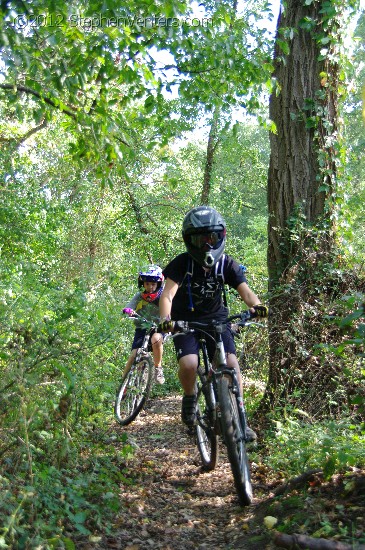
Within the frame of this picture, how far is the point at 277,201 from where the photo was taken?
7117 millimetres

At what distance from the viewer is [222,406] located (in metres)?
4.61

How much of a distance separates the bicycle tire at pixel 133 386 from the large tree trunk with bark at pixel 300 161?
177cm

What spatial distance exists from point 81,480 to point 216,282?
82.1 inches

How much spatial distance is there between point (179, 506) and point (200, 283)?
6.23ft

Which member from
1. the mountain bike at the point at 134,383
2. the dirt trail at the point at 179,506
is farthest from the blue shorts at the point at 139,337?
the dirt trail at the point at 179,506

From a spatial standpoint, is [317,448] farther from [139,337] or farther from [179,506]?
[139,337]

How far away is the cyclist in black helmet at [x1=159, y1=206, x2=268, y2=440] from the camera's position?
502cm

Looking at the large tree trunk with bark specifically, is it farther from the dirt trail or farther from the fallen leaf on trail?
the fallen leaf on trail

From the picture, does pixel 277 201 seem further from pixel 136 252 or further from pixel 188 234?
pixel 136 252

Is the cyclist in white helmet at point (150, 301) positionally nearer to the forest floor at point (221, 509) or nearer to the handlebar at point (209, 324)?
the forest floor at point (221, 509)

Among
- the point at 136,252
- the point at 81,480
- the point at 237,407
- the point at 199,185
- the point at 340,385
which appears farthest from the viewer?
the point at 199,185

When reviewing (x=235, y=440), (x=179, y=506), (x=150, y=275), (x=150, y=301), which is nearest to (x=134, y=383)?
(x=150, y=301)

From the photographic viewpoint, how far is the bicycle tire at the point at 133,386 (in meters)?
7.52

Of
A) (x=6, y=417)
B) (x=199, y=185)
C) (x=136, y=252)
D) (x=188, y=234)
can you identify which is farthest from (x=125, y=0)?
(x=199, y=185)
